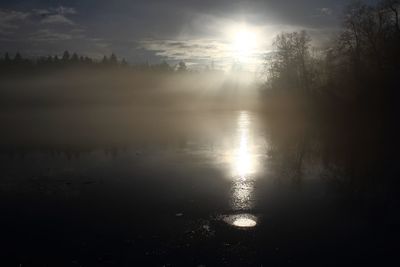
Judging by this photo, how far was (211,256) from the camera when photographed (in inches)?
522

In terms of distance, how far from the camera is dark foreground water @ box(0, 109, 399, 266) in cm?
1366

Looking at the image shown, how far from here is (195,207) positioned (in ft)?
60.8

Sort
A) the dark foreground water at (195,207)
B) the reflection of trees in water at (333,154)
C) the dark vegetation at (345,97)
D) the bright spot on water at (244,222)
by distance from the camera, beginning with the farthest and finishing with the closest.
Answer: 1. the dark vegetation at (345,97)
2. the reflection of trees in water at (333,154)
3. the bright spot on water at (244,222)
4. the dark foreground water at (195,207)

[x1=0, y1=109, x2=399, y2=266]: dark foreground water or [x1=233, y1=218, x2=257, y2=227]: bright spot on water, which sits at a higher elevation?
[x1=233, y1=218, x2=257, y2=227]: bright spot on water

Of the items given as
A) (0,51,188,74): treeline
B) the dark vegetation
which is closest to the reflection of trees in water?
the dark vegetation

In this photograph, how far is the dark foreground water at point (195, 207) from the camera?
13664mm

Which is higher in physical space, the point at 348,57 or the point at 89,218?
the point at 348,57

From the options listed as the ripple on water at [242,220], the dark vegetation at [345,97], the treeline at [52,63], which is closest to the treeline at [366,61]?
the dark vegetation at [345,97]

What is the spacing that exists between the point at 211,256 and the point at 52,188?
12.4m

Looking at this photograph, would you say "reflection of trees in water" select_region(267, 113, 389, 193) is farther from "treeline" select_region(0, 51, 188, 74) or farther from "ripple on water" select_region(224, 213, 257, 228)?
"treeline" select_region(0, 51, 188, 74)

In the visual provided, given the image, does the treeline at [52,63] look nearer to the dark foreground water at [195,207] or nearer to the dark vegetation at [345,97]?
the dark vegetation at [345,97]

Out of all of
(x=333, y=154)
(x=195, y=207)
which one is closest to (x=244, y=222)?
(x=195, y=207)

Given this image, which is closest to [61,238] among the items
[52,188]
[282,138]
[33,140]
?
[52,188]

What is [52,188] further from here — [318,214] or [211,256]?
[318,214]
